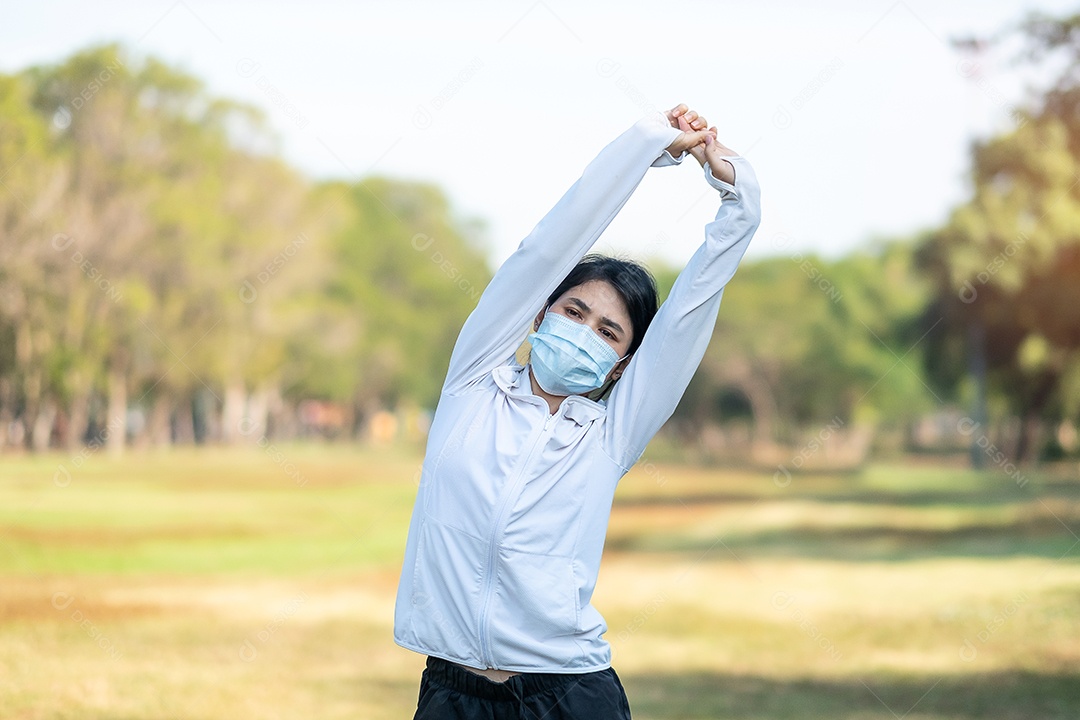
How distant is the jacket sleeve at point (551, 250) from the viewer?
7.57ft

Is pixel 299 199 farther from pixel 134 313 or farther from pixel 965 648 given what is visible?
pixel 965 648

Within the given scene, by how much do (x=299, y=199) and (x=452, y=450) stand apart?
25097mm

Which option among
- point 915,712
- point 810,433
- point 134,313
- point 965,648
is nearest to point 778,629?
point 965,648

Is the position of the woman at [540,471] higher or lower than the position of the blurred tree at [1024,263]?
lower

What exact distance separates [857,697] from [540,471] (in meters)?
7.50

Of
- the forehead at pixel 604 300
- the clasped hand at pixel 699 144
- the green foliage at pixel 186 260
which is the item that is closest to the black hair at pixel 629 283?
the forehead at pixel 604 300

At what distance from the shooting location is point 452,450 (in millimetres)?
2379

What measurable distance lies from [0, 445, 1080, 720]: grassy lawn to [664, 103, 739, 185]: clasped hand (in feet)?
20.9

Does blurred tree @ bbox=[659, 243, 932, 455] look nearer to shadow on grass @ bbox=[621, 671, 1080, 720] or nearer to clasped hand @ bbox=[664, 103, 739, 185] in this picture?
shadow on grass @ bbox=[621, 671, 1080, 720]

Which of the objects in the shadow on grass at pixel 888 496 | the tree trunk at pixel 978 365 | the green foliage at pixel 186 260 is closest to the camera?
the green foliage at pixel 186 260

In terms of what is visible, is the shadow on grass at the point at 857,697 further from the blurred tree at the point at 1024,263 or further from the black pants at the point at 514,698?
the blurred tree at the point at 1024,263

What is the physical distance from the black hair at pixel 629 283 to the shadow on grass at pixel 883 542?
1483cm

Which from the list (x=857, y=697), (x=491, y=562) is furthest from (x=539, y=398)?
(x=857, y=697)

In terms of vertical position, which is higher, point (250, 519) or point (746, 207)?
point (746, 207)
